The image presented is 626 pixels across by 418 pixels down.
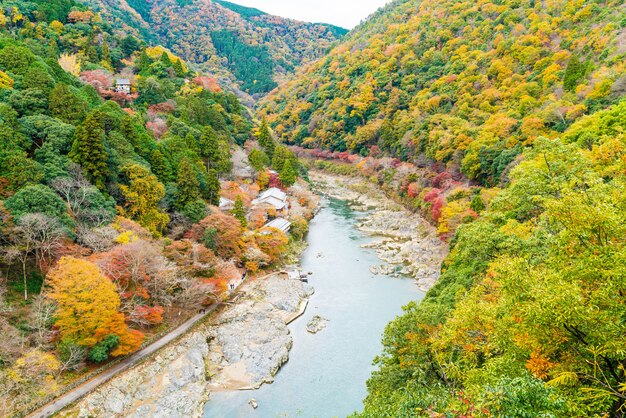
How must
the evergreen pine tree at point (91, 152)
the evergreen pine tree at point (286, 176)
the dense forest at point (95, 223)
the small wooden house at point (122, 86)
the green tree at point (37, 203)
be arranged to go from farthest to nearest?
the evergreen pine tree at point (286, 176) → the small wooden house at point (122, 86) → the evergreen pine tree at point (91, 152) → the green tree at point (37, 203) → the dense forest at point (95, 223)

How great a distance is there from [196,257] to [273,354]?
780 cm

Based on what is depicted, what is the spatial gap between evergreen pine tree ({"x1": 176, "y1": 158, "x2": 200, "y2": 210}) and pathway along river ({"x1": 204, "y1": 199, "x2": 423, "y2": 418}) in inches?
446

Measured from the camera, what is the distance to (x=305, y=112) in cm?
8344

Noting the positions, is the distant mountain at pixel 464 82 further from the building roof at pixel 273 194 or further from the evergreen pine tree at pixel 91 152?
the evergreen pine tree at pixel 91 152

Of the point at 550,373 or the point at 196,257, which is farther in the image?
the point at 196,257

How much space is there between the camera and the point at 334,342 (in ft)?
79.0

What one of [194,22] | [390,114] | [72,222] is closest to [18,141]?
[72,222]

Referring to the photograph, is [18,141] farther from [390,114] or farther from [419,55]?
[419,55]

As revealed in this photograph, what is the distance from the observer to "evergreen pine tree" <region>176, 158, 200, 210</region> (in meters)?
29.2

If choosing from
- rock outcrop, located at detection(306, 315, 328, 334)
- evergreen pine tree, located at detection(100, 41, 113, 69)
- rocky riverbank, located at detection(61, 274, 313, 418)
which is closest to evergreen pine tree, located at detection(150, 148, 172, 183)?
rocky riverbank, located at detection(61, 274, 313, 418)

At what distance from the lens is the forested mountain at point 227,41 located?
11712cm

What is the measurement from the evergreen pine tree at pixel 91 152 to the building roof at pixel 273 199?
16.5 meters

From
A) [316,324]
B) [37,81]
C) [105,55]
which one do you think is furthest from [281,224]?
[105,55]

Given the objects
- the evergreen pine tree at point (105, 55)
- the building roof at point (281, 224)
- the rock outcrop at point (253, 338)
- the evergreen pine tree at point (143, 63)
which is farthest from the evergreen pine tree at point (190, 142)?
the evergreen pine tree at point (105, 55)
